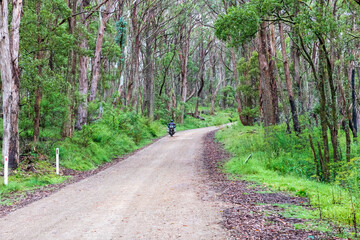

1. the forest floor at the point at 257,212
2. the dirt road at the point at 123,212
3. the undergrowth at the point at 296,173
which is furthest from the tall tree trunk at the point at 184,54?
the forest floor at the point at 257,212

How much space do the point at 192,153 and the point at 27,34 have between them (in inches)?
387

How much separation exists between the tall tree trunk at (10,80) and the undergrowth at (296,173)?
309 inches

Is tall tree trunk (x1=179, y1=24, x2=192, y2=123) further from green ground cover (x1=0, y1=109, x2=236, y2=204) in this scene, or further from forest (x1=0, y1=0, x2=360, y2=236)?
forest (x1=0, y1=0, x2=360, y2=236)

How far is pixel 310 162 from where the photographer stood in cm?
1161

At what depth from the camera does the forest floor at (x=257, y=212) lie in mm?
4773

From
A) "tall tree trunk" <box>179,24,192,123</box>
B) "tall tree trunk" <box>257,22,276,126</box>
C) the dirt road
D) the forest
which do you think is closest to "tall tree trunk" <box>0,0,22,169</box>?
the forest

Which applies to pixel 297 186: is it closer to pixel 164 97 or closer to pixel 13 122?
pixel 13 122

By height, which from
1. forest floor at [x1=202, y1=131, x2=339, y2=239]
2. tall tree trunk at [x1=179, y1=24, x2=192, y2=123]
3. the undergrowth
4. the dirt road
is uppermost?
tall tree trunk at [x1=179, y1=24, x2=192, y2=123]

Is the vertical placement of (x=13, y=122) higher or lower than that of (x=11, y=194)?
higher

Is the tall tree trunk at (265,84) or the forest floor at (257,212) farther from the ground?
the tall tree trunk at (265,84)

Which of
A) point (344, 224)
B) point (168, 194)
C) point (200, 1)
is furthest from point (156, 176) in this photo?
point (200, 1)

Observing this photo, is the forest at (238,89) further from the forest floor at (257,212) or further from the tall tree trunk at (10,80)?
the forest floor at (257,212)

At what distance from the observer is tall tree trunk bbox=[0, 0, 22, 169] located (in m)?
10.5

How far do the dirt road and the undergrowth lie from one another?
195 cm
